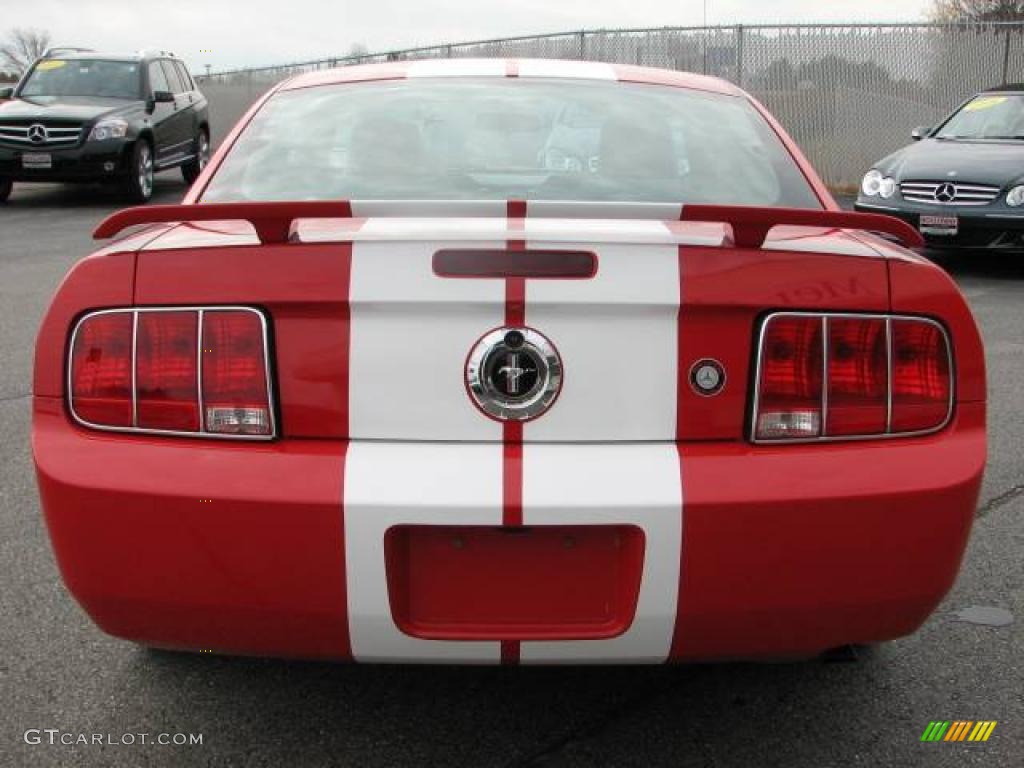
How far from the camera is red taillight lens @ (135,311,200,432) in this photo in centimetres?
219

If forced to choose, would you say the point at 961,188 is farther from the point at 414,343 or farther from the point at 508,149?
the point at 414,343

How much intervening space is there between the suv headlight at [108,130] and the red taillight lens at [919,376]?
12991 millimetres

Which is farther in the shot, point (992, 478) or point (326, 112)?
point (992, 478)

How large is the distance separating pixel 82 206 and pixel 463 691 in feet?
42.7

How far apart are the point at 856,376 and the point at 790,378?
13 cm

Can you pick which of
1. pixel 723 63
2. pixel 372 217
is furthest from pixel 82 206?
pixel 372 217

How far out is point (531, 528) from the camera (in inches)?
81.6

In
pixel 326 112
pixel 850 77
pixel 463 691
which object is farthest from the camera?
pixel 850 77

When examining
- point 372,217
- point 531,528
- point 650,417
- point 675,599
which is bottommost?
point 675,599

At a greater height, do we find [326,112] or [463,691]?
[326,112]

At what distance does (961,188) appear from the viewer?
926 cm

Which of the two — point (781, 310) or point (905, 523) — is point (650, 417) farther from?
point (905, 523)

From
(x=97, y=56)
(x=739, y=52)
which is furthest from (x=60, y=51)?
(x=739, y=52)

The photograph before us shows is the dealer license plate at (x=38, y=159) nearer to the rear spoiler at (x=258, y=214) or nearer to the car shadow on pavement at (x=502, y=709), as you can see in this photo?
the car shadow on pavement at (x=502, y=709)
